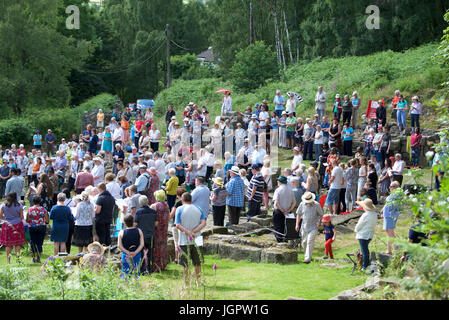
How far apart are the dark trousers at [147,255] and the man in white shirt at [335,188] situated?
658 cm

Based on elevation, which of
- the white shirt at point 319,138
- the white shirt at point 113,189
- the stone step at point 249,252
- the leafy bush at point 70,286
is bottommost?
the stone step at point 249,252

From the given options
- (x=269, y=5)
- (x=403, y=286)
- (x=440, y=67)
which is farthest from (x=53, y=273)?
(x=269, y=5)

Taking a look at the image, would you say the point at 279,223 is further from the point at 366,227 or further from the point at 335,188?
the point at 335,188

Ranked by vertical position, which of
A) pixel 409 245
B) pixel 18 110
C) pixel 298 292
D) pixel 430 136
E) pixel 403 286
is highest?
pixel 18 110

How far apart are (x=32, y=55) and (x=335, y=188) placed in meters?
32.3

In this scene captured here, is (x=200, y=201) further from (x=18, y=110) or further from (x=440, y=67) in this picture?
(x=18, y=110)

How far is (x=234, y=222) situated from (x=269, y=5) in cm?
3299

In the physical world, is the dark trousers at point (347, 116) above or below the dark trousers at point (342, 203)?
above

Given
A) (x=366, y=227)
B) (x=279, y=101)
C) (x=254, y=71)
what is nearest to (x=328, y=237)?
(x=366, y=227)

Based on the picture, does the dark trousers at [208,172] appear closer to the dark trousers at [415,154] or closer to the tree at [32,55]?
the dark trousers at [415,154]

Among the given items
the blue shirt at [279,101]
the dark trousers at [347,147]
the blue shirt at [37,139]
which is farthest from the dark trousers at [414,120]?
the blue shirt at [37,139]

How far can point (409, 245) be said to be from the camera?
7.20 metres

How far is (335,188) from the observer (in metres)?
16.8

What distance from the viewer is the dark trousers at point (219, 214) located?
600 inches
